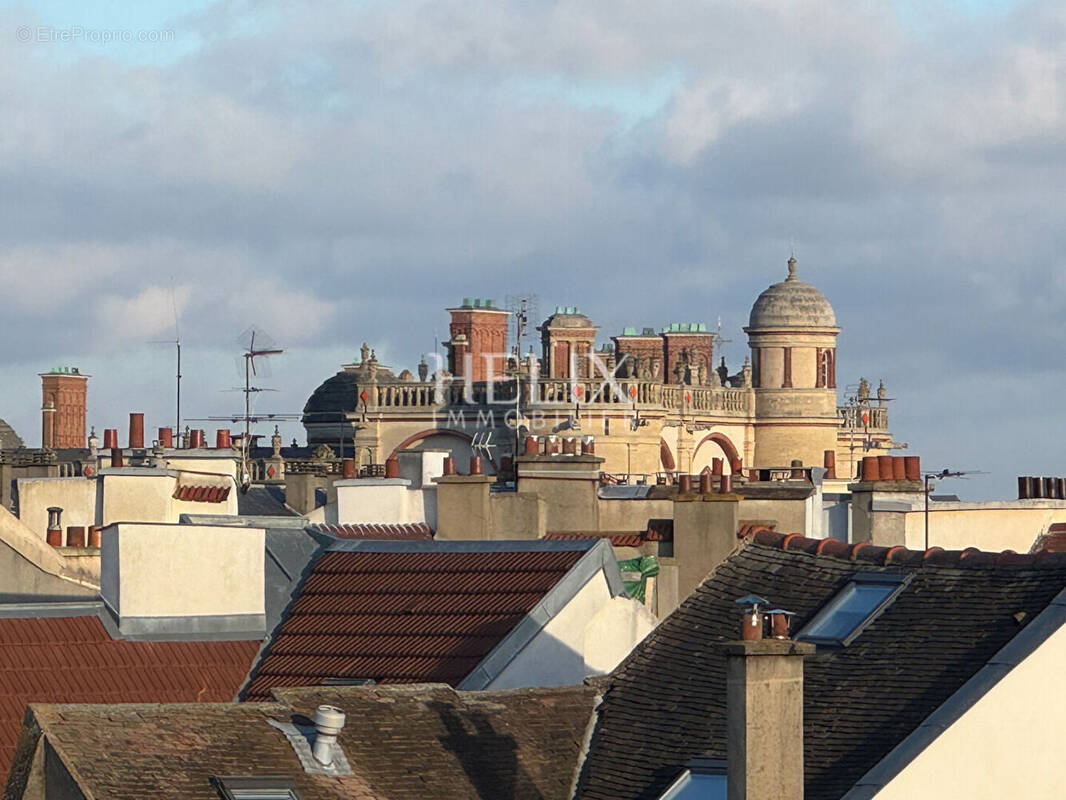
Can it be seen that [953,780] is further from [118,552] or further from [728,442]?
[728,442]

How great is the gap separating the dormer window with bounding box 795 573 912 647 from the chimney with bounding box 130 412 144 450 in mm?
32366

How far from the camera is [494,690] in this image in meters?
16.8

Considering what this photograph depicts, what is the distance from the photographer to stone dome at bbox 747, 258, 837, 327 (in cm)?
9062

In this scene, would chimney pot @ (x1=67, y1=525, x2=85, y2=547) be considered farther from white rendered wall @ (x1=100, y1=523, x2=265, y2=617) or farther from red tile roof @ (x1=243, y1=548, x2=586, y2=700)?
white rendered wall @ (x1=100, y1=523, x2=265, y2=617)

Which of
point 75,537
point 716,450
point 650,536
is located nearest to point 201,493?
point 75,537

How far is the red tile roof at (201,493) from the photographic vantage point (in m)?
32.6

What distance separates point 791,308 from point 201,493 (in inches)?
2306

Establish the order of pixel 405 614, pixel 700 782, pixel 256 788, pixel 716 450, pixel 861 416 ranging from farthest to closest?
pixel 861 416 → pixel 716 450 → pixel 405 614 → pixel 700 782 → pixel 256 788

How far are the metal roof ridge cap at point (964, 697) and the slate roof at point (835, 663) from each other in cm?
14

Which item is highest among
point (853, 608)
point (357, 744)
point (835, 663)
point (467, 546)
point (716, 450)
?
point (716, 450)

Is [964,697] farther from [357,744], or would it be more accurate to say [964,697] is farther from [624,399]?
[624,399]

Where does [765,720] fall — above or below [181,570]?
below

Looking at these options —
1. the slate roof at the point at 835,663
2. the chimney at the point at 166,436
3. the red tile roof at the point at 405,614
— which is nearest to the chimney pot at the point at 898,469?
the red tile roof at the point at 405,614

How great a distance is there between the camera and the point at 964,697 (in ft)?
46.1
